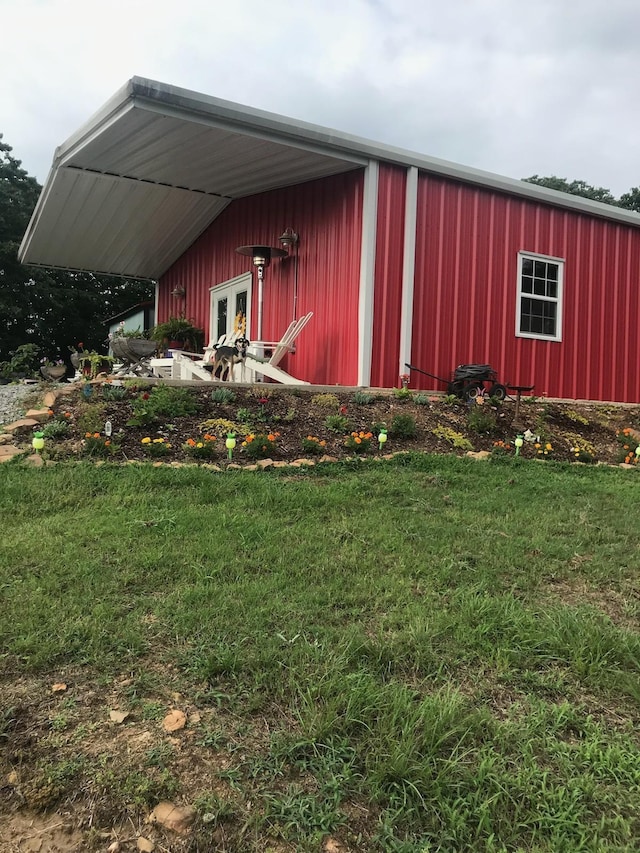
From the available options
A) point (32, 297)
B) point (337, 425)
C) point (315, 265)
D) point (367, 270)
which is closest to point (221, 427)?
point (337, 425)

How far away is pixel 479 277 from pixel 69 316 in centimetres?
1936

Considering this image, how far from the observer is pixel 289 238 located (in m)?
8.30

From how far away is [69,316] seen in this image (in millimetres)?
22719

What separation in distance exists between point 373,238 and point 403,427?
2.78 metres

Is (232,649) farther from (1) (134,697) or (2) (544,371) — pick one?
(2) (544,371)

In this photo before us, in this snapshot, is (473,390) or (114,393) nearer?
(114,393)

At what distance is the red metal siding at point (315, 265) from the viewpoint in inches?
287

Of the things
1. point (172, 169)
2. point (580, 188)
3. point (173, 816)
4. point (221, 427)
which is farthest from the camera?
point (580, 188)

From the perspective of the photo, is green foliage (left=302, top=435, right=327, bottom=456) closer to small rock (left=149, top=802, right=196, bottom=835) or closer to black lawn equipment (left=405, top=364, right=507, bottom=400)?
black lawn equipment (left=405, top=364, right=507, bottom=400)

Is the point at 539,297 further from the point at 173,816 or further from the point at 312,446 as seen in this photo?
the point at 173,816

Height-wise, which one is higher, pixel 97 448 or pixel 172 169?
pixel 172 169

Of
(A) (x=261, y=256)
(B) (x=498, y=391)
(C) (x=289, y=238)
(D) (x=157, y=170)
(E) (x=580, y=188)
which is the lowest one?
(B) (x=498, y=391)

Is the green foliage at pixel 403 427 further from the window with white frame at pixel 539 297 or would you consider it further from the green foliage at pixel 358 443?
the window with white frame at pixel 539 297

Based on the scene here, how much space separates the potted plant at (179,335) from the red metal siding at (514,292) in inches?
210
